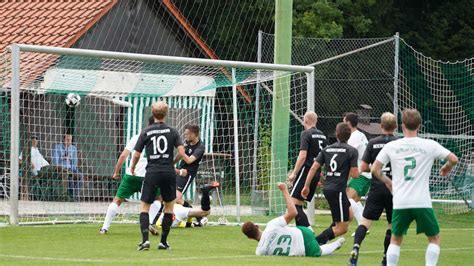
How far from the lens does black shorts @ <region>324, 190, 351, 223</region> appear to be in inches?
590

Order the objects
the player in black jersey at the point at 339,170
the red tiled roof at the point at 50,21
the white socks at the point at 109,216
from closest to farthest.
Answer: the player in black jersey at the point at 339,170 < the white socks at the point at 109,216 < the red tiled roof at the point at 50,21

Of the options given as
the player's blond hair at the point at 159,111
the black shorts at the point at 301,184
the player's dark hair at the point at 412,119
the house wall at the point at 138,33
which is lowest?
the black shorts at the point at 301,184

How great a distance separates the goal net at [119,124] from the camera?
2130 centimetres

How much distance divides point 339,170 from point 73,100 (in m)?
10.1

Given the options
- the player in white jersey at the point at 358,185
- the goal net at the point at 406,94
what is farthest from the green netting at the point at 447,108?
the player in white jersey at the point at 358,185

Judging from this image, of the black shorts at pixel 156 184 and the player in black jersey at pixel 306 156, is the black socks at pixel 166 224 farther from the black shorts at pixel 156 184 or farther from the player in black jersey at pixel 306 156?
the player in black jersey at pixel 306 156

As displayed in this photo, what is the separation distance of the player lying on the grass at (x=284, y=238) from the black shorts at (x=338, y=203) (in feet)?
2.01

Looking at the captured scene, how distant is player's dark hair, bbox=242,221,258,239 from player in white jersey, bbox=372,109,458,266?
2.70 meters

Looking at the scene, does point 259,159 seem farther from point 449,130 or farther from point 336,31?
point 336,31

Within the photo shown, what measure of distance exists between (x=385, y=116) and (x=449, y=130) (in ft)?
51.0

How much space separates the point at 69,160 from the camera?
22.9 metres

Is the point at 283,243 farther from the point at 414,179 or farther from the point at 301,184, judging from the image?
the point at 414,179

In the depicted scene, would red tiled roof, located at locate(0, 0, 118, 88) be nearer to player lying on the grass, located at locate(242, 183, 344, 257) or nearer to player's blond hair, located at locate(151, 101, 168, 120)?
player's blond hair, located at locate(151, 101, 168, 120)

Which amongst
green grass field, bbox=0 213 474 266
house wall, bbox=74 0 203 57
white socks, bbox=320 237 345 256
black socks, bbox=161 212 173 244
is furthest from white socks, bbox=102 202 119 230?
house wall, bbox=74 0 203 57
